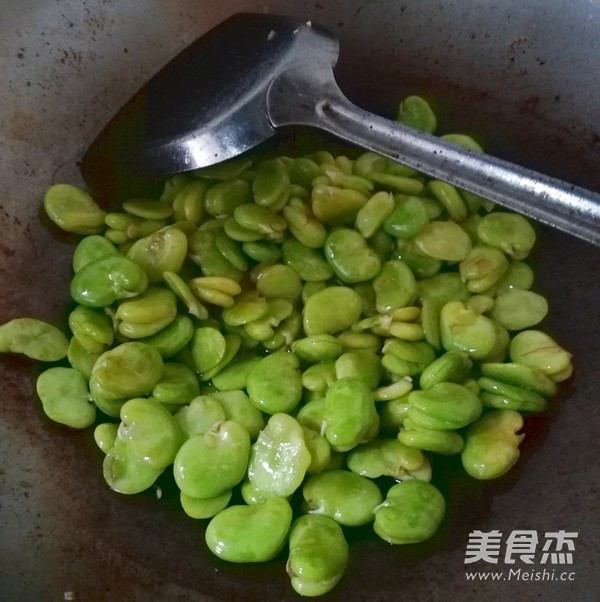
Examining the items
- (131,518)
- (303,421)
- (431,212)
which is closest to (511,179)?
(431,212)

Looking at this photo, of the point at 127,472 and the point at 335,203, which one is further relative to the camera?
the point at 335,203

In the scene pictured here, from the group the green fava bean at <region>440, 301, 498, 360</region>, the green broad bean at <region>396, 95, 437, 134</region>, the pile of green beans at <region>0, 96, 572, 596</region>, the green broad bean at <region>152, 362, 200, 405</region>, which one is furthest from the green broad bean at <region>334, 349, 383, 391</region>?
the green broad bean at <region>396, 95, 437, 134</region>

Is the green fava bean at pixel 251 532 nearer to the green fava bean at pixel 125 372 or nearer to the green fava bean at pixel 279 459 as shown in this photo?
the green fava bean at pixel 279 459

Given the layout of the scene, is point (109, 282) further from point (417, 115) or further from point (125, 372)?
point (417, 115)

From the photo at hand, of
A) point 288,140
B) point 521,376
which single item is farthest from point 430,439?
point 288,140

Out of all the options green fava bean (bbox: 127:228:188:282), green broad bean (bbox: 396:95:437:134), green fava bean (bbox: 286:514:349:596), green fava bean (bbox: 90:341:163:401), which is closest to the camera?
green fava bean (bbox: 286:514:349:596)

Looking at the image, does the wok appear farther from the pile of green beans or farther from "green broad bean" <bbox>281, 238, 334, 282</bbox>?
"green broad bean" <bbox>281, 238, 334, 282</bbox>

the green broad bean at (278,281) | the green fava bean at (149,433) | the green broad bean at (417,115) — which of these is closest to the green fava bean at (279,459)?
the green fava bean at (149,433)
